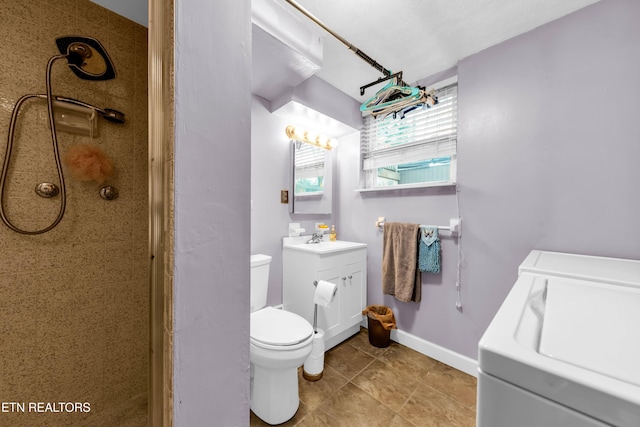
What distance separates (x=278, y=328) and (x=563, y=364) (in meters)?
1.21

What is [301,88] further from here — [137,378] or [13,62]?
[137,378]

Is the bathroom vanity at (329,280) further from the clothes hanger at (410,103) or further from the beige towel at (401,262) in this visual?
the clothes hanger at (410,103)

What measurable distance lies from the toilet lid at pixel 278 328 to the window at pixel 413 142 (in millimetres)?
1353

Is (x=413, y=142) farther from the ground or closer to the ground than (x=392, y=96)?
closer to the ground

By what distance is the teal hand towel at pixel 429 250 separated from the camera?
1769 mm

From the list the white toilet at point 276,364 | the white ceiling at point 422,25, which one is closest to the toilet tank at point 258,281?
the white toilet at point 276,364

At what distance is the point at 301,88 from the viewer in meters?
1.82

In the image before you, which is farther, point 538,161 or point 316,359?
point 316,359

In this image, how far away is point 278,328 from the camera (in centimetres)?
131

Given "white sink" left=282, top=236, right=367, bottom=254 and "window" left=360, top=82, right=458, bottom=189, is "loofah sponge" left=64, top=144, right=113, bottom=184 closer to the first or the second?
"white sink" left=282, top=236, right=367, bottom=254

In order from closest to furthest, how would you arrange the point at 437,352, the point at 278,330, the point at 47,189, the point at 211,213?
the point at 211,213
the point at 47,189
the point at 278,330
the point at 437,352

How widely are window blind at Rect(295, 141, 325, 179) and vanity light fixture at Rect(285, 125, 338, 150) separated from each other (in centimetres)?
5

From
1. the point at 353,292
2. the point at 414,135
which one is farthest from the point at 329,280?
the point at 414,135

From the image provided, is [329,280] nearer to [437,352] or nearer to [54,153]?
[437,352]
